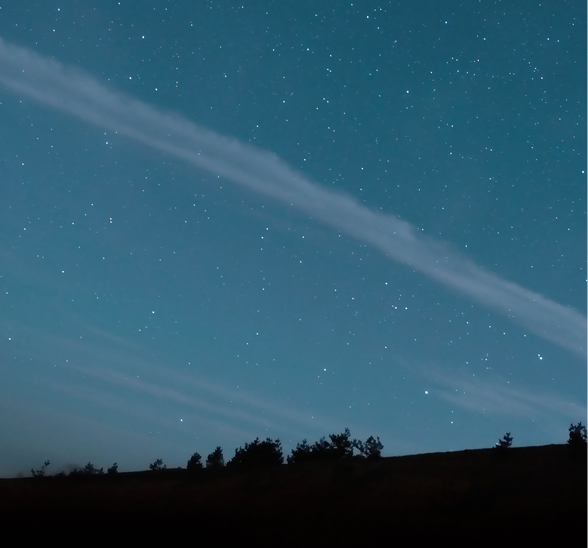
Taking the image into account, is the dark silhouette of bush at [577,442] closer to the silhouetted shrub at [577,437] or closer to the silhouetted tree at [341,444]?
the silhouetted shrub at [577,437]

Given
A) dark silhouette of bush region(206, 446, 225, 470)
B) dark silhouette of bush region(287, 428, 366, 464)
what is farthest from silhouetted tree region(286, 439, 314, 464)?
dark silhouette of bush region(206, 446, 225, 470)

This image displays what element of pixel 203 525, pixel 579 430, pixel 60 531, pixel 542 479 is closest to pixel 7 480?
pixel 60 531

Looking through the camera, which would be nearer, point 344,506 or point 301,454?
point 344,506

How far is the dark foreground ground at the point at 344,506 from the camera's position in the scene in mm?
16562

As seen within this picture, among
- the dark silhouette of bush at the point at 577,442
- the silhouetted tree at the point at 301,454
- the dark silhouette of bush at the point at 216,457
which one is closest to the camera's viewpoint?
the dark silhouette of bush at the point at 577,442

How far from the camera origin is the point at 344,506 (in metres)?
20.2

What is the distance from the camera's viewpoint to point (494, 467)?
23.4 metres

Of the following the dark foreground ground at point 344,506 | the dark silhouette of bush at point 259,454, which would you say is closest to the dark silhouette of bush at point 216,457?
the dark silhouette of bush at point 259,454

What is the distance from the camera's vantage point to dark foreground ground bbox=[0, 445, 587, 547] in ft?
54.3

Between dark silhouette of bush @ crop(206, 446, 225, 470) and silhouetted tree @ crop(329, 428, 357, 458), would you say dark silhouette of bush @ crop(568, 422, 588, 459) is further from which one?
dark silhouette of bush @ crop(206, 446, 225, 470)

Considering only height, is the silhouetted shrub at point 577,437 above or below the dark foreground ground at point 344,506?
above

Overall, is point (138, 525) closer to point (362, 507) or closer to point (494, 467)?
point (362, 507)

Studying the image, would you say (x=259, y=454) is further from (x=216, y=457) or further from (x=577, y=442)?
(x=577, y=442)

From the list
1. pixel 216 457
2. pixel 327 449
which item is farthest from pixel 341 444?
pixel 216 457
